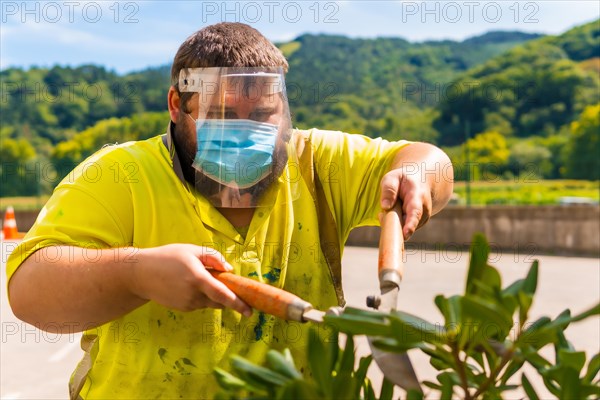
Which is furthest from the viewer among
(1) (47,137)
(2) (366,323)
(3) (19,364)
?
(1) (47,137)

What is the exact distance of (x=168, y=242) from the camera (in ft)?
7.84

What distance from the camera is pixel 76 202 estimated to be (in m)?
2.20

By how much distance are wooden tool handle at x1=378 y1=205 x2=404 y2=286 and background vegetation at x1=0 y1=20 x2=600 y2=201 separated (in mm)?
12440

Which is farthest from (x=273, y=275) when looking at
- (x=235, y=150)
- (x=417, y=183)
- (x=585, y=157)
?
(x=585, y=157)

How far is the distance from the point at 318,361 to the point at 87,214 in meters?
0.86

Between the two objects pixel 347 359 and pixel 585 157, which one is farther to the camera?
pixel 585 157

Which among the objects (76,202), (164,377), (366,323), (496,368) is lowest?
(164,377)

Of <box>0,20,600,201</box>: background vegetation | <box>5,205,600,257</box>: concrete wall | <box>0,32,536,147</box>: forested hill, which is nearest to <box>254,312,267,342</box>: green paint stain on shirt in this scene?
<box>5,205,600,257</box>: concrete wall

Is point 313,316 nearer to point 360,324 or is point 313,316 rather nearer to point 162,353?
point 360,324

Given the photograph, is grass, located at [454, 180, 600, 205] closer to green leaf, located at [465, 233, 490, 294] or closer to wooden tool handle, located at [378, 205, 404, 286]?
wooden tool handle, located at [378, 205, 404, 286]

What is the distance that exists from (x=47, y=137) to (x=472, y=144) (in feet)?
164

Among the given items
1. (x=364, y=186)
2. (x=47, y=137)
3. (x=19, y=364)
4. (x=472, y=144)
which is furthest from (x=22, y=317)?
(x=47, y=137)

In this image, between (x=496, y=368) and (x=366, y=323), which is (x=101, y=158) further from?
(x=496, y=368)

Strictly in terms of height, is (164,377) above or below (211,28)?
below
